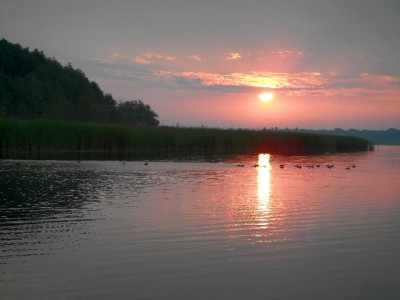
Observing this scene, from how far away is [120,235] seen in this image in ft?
35.8

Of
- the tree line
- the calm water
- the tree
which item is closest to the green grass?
the calm water

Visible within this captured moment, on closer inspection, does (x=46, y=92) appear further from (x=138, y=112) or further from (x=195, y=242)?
(x=195, y=242)

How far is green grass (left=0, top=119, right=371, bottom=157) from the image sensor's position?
39.6 meters

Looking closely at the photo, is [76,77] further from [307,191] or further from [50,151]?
[307,191]

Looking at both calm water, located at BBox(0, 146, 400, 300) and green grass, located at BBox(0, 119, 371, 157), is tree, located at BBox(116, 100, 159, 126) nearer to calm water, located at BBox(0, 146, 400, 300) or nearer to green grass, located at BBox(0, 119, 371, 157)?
green grass, located at BBox(0, 119, 371, 157)

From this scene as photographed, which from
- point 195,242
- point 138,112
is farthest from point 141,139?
point 138,112

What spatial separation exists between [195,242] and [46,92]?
7722 cm

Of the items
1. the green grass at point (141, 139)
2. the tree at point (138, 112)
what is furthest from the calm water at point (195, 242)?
the tree at point (138, 112)

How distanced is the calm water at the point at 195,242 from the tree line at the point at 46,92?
2295 inches

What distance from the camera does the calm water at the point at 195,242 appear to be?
7.62 m

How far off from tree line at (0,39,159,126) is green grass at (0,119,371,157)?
26.5 metres

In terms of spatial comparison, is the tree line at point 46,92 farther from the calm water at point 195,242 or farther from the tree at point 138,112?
the calm water at point 195,242

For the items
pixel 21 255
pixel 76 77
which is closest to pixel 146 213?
pixel 21 255

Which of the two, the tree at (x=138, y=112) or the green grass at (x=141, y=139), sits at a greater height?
the tree at (x=138, y=112)
